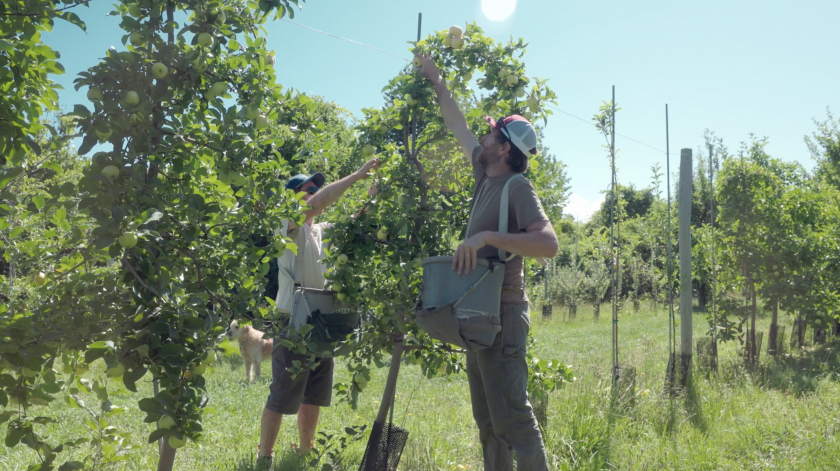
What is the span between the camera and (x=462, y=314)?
7.16 feet

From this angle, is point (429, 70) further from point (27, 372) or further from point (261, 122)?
point (27, 372)

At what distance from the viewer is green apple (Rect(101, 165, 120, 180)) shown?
5.16ft

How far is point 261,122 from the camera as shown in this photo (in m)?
1.89

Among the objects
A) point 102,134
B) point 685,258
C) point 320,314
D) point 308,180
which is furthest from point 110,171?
point 685,258

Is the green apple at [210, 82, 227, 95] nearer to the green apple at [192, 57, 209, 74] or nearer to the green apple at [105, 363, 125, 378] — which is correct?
the green apple at [192, 57, 209, 74]

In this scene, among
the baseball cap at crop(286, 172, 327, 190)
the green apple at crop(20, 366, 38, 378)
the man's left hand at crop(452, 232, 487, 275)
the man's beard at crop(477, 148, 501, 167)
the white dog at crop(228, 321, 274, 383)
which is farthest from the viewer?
the white dog at crop(228, 321, 274, 383)

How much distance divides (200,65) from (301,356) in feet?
6.67

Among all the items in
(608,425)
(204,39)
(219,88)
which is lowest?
(608,425)

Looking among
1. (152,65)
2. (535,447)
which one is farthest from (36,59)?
(535,447)

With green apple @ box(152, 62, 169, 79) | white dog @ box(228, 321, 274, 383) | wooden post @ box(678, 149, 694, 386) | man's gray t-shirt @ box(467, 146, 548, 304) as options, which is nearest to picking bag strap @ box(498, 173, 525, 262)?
man's gray t-shirt @ box(467, 146, 548, 304)

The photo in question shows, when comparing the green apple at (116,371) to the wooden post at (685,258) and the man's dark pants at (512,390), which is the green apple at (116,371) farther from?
the wooden post at (685,258)

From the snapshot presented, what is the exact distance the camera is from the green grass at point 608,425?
11.3 ft

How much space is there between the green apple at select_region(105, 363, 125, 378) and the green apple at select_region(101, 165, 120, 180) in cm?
51

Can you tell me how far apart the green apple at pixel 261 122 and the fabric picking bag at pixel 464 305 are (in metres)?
0.81
